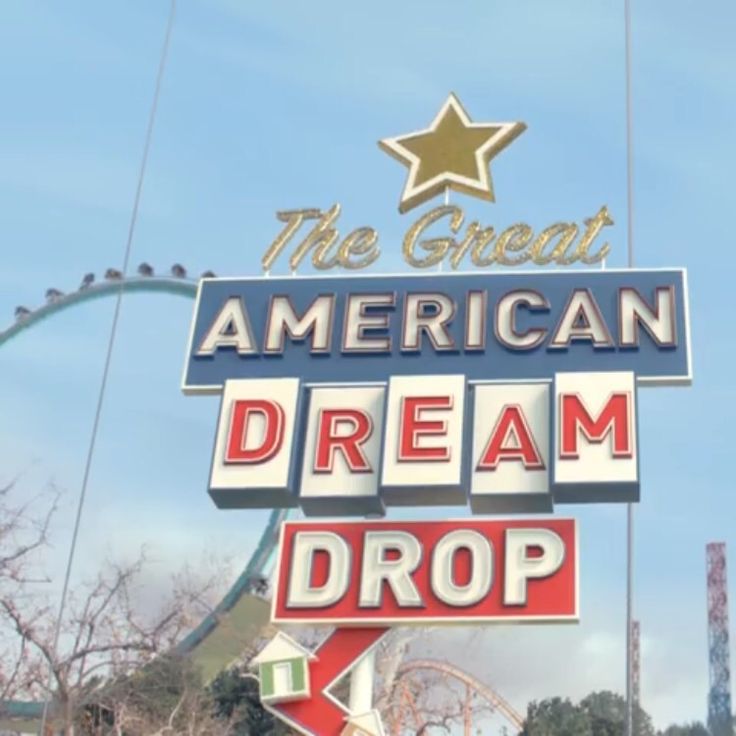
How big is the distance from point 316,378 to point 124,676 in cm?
1733

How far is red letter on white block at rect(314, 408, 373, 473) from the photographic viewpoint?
1208 cm

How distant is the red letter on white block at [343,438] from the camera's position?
12078mm

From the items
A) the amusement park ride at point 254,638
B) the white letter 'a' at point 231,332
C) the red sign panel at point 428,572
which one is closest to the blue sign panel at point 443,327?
the white letter 'a' at point 231,332

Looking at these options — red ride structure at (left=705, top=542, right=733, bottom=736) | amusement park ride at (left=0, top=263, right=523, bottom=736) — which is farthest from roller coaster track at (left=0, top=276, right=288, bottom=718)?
red ride structure at (left=705, top=542, right=733, bottom=736)

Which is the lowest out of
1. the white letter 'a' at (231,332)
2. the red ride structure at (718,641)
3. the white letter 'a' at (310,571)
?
the white letter 'a' at (310,571)

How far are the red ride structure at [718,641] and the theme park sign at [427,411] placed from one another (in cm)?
9296

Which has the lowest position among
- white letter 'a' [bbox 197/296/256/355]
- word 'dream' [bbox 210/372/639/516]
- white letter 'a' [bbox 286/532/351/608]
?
white letter 'a' [bbox 286/532/351/608]

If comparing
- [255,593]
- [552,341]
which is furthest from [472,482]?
[255,593]

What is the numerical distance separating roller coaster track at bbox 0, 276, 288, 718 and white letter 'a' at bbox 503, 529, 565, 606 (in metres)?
4.80

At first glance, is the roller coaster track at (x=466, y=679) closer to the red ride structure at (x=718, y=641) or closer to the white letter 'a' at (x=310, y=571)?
the white letter 'a' at (x=310, y=571)

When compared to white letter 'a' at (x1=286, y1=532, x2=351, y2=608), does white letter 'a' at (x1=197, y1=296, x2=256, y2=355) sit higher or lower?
higher

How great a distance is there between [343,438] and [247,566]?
25420mm

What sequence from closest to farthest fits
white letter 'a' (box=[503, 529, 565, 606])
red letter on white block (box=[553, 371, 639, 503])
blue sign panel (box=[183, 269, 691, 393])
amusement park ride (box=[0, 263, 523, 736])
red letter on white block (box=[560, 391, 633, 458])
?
white letter 'a' (box=[503, 529, 565, 606])
red letter on white block (box=[553, 371, 639, 503])
red letter on white block (box=[560, 391, 633, 458])
blue sign panel (box=[183, 269, 691, 393])
amusement park ride (box=[0, 263, 523, 736])

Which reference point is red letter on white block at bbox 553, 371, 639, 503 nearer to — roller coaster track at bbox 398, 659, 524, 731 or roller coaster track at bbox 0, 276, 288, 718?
roller coaster track at bbox 0, 276, 288, 718
